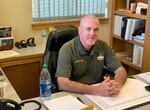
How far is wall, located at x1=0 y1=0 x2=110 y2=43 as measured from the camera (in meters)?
2.84

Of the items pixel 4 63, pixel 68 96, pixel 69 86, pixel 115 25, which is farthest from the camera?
pixel 115 25

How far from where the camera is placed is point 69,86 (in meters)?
1.70

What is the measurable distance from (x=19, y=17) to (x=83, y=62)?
52.5 inches

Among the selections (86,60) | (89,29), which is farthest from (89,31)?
(86,60)

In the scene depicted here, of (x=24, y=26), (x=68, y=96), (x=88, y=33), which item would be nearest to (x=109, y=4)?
(x=24, y=26)

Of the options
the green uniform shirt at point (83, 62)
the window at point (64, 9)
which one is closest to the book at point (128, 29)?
the window at point (64, 9)

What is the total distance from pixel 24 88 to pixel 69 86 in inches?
46.0

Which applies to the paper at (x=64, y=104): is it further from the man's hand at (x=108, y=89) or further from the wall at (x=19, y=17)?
the wall at (x=19, y=17)

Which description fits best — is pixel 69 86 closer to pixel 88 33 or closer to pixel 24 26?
pixel 88 33

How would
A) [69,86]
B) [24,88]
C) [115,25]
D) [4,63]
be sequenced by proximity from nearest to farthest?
[69,86] → [4,63] → [24,88] → [115,25]

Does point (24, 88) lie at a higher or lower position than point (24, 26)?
lower

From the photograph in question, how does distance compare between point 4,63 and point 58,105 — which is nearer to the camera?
point 58,105

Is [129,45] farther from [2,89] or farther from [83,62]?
[2,89]

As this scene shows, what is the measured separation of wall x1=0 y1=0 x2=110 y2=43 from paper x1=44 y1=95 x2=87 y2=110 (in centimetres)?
166
